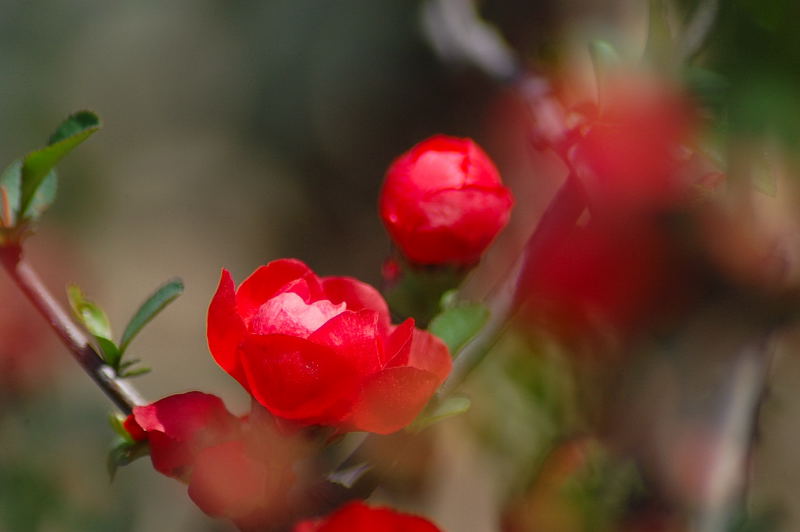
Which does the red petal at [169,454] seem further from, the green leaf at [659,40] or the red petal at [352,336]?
the green leaf at [659,40]

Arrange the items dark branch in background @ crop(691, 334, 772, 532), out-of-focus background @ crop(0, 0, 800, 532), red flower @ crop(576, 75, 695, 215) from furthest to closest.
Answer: out-of-focus background @ crop(0, 0, 800, 532), dark branch in background @ crop(691, 334, 772, 532), red flower @ crop(576, 75, 695, 215)

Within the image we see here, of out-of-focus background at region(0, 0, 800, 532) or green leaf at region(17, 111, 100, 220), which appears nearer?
green leaf at region(17, 111, 100, 220)

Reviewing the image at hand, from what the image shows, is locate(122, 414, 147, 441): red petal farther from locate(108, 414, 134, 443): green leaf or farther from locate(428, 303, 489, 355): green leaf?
locate(428, 303, 489, 355): green leaf

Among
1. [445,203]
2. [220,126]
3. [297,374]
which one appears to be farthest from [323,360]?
[220,126]

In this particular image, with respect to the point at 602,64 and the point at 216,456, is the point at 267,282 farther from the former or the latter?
the point at 602,64

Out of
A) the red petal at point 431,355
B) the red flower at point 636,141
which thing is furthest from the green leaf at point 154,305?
the red flower at point 636,141

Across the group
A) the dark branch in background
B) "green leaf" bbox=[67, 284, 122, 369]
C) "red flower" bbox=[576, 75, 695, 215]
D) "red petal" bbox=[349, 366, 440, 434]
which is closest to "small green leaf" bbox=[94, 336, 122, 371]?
"green leaf" bbox=[67, 284, 122, 369]
